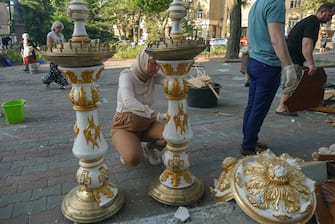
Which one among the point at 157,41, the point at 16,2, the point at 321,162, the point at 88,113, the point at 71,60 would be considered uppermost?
the point at 16,2

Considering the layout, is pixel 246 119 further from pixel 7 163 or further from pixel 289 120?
pixel 7 163

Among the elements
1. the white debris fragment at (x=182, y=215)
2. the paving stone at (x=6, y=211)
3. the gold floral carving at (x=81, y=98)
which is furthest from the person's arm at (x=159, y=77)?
the paving stone at (x=6, y=211)

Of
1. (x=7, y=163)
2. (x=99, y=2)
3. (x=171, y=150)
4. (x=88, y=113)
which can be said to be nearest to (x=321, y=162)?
(x=171, y=150)

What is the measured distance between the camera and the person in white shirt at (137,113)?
2.37m

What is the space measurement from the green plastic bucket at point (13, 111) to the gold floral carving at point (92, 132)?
116 inches

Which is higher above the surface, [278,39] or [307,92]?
[278,39]

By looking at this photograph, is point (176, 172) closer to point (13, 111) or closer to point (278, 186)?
point (278, 186)

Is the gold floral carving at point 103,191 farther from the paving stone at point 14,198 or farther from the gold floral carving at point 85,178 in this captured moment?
the paving stone at point 14,198

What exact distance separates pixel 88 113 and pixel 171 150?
711 mm

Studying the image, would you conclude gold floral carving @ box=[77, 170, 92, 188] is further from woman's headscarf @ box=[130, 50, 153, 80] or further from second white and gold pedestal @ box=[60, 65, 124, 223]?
woman's headscarf @ box=[130, 50, 153, 80]

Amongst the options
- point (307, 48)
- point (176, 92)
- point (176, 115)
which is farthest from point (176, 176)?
point (307, 48)

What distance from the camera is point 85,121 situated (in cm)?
182

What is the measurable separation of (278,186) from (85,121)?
1.34 m

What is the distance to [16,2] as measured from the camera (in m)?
26.2
